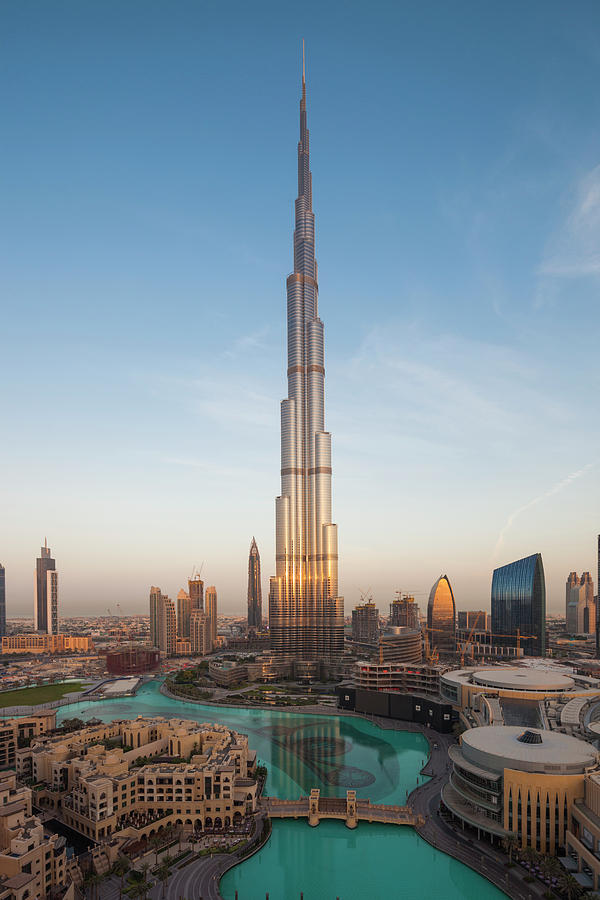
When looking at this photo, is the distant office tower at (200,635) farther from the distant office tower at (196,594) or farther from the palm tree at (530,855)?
the palm tree at (530,855)

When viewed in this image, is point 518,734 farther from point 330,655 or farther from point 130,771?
point 330,655

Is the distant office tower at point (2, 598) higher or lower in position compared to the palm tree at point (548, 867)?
lower

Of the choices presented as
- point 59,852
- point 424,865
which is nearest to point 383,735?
point 424,865

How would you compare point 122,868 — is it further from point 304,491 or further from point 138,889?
point 304,491

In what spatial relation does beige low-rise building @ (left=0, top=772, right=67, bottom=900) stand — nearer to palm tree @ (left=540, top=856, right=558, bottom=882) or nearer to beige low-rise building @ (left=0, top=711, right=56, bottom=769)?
beige low-rise building @ (left=0, top=711, right=56, bottom=769)

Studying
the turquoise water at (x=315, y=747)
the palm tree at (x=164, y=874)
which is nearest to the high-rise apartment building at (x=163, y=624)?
the turquoise water at (x=315, y=747)

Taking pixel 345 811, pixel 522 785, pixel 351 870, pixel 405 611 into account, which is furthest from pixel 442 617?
pixel 351 870

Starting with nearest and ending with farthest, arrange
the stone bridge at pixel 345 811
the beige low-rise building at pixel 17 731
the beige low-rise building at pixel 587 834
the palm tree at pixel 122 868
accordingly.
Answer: the beige low-rise building at pixel 587 834
the palm tree at pixel 122 868
the stone bridge at pixel 345 811
the beige low-rise building at pixel 17 731

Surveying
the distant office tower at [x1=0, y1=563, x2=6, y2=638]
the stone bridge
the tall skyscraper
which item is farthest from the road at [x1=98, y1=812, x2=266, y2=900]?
the distant office tower at [x1=0, y1=563, x2=6, y2=638]
